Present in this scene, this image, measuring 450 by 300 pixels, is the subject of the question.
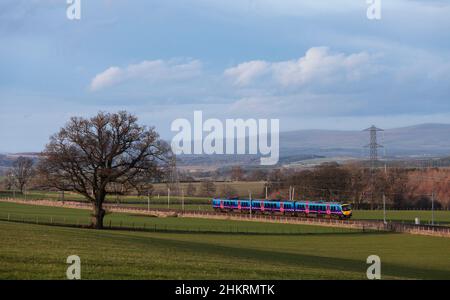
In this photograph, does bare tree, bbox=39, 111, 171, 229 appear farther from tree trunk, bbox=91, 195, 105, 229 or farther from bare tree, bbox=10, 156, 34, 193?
bare tree, bbox=10, 156, 34, 193

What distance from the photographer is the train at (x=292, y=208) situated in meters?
91.9

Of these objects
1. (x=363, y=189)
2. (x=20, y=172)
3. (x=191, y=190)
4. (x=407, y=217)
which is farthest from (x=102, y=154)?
(x=20, y=172)

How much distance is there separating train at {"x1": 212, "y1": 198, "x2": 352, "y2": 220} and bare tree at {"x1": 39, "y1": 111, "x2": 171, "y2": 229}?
38.5m

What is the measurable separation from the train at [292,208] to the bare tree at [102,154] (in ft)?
126

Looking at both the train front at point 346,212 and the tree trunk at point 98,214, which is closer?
the tree trunk at point 98,214

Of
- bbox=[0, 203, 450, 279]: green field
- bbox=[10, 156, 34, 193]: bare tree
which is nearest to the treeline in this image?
bbox=[0, 203, 450, 279]: green field

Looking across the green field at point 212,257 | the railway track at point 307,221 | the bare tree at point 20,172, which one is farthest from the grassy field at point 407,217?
the bare tree at point 20,172

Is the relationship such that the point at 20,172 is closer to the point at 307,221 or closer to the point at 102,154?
the point at 307,221

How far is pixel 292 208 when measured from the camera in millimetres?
95062

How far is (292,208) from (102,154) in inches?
1681

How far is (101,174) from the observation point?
192 feet

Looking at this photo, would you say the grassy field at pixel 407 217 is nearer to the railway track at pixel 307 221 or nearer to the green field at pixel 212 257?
the railway track at pixel 307 221
